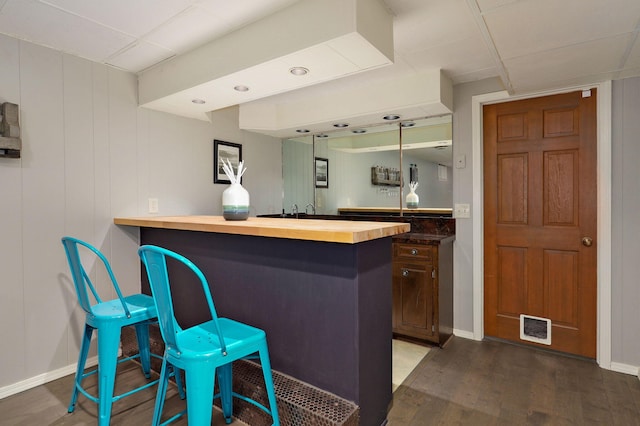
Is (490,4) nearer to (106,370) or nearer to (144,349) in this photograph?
(106,370)

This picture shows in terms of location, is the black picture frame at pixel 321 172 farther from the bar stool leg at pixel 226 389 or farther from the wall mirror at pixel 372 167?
the bar stool leg at pixel 226 389

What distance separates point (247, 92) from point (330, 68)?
73 centimetres

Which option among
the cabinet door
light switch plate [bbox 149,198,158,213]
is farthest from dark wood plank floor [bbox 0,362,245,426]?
the cabinet door

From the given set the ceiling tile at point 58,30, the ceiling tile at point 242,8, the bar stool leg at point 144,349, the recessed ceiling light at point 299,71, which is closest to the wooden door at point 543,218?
the recessed ceiling light at point 299,71

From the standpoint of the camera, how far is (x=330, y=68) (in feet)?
6.74

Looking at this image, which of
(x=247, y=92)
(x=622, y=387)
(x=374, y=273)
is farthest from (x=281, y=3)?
(x=622, y=387)

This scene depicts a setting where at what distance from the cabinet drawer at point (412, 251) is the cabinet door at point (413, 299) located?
0.07m

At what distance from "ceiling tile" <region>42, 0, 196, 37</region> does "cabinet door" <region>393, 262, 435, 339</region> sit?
242 centimetres

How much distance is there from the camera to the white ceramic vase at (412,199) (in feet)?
11.2

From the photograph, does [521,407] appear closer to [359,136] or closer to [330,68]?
[330,68]

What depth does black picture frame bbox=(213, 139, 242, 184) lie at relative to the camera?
3359mm

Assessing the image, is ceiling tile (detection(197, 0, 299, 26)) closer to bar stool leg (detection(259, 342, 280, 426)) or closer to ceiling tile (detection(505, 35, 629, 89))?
ceiling tile (detection(505, 35, 629, 89))

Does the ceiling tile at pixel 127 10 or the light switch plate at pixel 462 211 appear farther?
the light switch plate at pixel 462 211

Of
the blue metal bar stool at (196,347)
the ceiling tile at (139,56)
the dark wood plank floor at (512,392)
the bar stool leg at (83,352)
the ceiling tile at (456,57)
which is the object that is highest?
the ceiling tile at (456,57)
